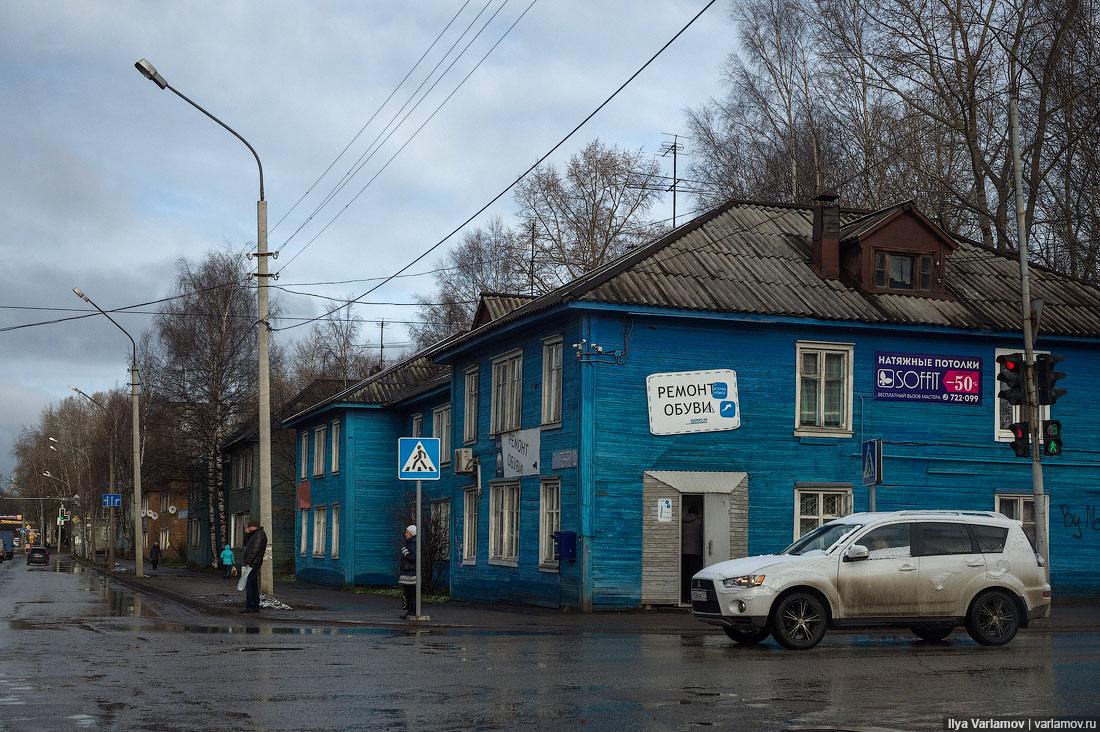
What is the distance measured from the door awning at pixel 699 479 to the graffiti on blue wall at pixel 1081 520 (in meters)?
7.82

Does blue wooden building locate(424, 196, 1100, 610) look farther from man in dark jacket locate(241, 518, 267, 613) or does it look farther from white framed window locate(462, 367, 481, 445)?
man in dark jacket locate(241, 518, 267, 613)

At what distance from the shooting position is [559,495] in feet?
Result: 83.9

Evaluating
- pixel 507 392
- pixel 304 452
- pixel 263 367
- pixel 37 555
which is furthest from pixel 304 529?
pixel 37 555

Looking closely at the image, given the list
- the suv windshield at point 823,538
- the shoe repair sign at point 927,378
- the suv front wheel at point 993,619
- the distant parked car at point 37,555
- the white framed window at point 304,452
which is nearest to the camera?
A: the suv front wheel at point 993,619

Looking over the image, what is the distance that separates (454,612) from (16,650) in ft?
33.3

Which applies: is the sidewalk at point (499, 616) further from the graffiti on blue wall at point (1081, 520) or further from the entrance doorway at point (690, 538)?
the graffiti on blue wall at point (1081, 520)

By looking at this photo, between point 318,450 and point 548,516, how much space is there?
21.6 meters

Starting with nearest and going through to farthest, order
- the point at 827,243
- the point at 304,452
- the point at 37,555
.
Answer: the point at 827,243
the point at 304,452
the point at 37,555

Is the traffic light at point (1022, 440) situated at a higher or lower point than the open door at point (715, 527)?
higher

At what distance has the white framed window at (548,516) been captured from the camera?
25.7m

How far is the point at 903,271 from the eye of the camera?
2722 centimetres

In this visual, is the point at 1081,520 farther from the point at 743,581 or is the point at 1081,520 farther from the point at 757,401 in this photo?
the point at 743,581

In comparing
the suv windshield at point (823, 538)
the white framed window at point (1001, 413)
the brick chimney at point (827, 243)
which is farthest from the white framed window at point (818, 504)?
the suv windshield at point (823, 538)

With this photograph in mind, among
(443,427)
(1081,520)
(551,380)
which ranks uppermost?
(551,380)
